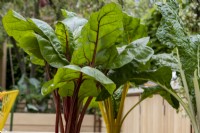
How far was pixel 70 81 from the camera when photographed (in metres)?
1.91

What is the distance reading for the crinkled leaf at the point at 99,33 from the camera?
1852 mm

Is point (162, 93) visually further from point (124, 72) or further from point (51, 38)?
point (51, 38)

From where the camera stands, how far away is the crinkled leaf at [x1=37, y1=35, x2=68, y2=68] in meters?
1.88

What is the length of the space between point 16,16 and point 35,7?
17.1ft

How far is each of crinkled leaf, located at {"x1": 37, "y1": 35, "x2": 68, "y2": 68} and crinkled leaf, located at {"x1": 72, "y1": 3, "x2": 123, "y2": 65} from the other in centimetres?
7

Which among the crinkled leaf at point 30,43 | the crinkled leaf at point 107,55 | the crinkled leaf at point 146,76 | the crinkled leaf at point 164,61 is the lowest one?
the crinkled leaf at point 146,76

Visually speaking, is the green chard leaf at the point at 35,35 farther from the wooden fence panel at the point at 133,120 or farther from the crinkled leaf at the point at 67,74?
the wooden fence panel at the point at 133,120

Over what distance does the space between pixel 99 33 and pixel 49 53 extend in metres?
0.24

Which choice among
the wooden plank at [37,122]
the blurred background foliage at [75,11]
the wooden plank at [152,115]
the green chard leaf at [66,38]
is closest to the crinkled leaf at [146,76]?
the green chard leaf at [66,38]

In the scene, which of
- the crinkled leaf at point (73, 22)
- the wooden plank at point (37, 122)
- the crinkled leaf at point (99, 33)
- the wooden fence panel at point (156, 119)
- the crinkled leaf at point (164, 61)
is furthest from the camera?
the wooden plank at point (37, 122)

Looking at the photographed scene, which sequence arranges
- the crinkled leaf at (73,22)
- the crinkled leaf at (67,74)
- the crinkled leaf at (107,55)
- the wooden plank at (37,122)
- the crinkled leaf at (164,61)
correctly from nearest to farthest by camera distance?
the crinkled leaf at (67,74), the crinkled leaf at (107,55), the crinkled leaf at (73,22), the crinkled leaf at (164,61), the wooden plank at (37,122)

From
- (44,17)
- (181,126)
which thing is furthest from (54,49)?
(44,17)

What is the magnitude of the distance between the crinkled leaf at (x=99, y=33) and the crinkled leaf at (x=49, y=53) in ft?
0.23

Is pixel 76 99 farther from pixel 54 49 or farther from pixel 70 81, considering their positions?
pixel 54 49
